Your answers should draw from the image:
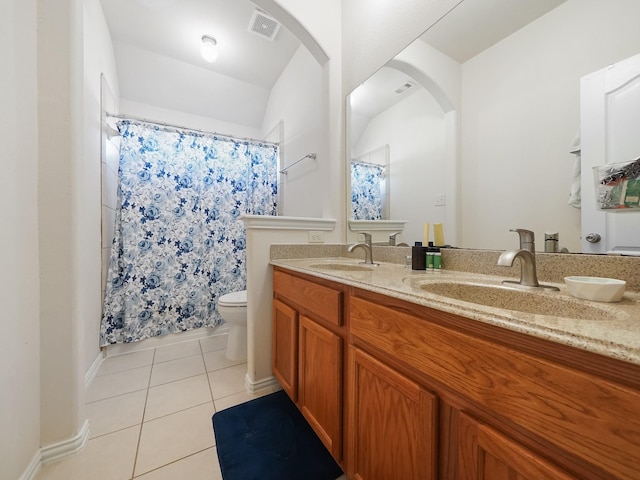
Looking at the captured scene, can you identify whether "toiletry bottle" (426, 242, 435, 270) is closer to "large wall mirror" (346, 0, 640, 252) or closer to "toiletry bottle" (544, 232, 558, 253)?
"large wall mirror" (346, 0, 640, 252)

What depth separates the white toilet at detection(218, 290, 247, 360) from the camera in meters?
1.99

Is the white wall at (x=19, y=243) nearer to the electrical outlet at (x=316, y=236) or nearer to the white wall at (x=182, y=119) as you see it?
the electrical outlet at (x=316, y=236)

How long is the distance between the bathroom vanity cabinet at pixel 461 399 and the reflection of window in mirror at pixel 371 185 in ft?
2.48

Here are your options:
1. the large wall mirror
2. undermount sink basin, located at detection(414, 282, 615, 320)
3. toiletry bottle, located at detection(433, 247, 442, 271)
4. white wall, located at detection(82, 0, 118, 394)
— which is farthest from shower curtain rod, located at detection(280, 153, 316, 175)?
undermount sink basin, located at detection(414, 282, 615, 320)

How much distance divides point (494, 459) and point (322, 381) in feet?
2.25

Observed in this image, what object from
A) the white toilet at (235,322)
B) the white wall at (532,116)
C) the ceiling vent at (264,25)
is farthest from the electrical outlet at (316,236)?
the ceiling vent at (264,25)

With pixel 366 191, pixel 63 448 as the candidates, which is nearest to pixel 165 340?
pixel 63 448

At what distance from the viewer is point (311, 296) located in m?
1.15

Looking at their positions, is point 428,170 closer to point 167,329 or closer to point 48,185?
point 48,185

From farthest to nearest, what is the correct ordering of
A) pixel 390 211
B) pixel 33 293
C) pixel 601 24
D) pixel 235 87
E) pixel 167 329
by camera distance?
pixel 235 87, pixel 167 329, pixel 390 211, pixel 33 293, pixel 601 24

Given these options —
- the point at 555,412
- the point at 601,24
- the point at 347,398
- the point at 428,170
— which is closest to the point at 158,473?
the point at 347,398

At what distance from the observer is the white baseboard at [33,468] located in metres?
0.98

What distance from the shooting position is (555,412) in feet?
1.31

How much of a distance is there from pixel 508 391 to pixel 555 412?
0.22 feet
